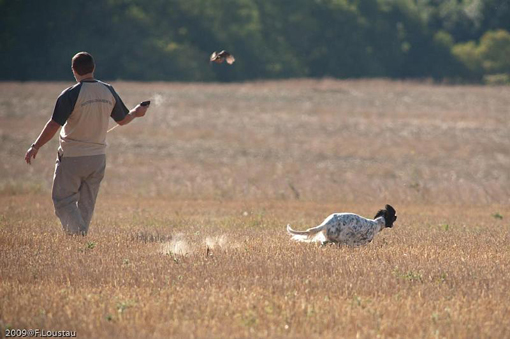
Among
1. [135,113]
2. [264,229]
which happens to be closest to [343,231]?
[264,229]

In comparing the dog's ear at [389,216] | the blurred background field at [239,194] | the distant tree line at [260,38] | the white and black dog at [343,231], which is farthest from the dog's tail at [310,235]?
the distant tree line at [260,38]

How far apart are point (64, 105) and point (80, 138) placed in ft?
1.60

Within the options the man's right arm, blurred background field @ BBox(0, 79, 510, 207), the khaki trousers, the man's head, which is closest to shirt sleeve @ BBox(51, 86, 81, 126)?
the man's head

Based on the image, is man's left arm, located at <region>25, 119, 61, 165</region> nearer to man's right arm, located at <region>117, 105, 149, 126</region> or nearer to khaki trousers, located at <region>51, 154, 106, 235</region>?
khaki trousers, located at <region>51, 154, 106, 235</region>

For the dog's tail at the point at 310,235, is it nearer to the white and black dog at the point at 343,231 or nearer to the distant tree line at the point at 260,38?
the white and black dog at the point at 343,231

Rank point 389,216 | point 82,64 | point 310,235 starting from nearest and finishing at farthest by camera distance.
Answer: point 82,64, point 310,235, point 389,216

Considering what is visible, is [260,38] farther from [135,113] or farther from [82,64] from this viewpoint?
[82,64]

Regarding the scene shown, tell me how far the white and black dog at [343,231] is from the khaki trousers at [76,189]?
2385 mm

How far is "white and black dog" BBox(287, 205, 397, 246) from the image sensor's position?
9789mm

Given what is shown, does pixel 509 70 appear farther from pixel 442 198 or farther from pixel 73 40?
pixel 442 198

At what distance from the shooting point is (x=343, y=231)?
9828mm

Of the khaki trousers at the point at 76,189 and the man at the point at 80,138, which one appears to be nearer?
the man at the point at 80,138

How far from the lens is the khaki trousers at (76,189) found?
9930 millimetres

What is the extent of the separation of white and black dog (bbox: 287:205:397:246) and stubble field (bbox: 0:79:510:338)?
23cm
